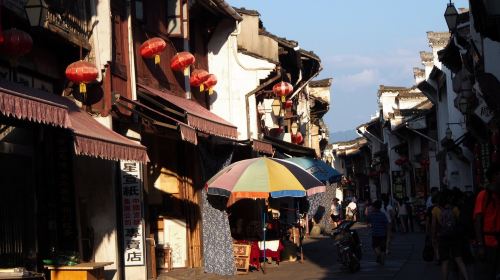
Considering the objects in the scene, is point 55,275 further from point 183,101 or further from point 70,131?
point 183,101

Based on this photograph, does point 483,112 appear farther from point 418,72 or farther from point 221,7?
point 418,72

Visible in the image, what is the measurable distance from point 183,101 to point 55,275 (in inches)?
381

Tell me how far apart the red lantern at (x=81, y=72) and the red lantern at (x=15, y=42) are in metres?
2.70

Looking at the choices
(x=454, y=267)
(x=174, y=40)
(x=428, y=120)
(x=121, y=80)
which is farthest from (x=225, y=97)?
(x=428, y=120)

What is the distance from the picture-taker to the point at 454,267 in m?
17.4

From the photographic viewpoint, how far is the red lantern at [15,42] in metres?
14.6

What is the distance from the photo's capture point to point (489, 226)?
13.6m

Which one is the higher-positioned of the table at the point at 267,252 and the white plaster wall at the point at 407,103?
the white plaster wall at the point at 407,103

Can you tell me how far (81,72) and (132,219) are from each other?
3834 millimetres

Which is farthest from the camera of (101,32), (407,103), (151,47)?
(407,103)


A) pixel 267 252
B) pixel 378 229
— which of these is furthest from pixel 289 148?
pixel 378 229

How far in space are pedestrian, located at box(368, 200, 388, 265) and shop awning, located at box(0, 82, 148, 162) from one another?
980 cm

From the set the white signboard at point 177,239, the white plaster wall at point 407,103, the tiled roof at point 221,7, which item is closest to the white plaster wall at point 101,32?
the white signboard at point 177,239

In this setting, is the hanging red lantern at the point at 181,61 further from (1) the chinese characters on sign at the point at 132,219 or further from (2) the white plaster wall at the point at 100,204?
(2) the white plaster wall at the point at 100,204
